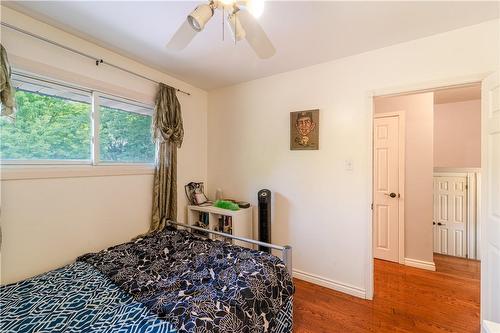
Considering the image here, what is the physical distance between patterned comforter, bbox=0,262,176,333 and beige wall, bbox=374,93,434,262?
3.14 m

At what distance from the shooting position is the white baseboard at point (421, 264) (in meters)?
2.86

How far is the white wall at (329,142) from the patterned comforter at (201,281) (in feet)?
3.03

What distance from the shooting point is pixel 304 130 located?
2.59 metres

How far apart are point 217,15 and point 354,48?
1306 mm

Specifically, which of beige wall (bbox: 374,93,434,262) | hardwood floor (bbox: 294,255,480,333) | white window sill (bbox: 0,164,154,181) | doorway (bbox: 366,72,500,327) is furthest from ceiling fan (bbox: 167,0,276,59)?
beige wall (bbox: 374,93,434,262)

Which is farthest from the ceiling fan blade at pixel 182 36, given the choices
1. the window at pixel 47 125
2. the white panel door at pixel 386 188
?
the white panel door at pixel 386 188

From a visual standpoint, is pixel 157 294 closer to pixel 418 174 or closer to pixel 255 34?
pixel 255 34

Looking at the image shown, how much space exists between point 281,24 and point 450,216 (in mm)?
3569

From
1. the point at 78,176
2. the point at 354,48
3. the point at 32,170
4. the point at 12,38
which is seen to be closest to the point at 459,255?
the point at 354,48

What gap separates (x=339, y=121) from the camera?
2.41m

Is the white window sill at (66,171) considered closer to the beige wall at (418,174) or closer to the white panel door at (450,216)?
the beige wall at (418,174)

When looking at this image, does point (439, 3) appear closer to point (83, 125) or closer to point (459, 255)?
point (83, 125)

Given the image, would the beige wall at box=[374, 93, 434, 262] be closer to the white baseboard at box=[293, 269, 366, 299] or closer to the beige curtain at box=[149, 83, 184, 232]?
the white baseboard at box=[293, 269, 366, 299]

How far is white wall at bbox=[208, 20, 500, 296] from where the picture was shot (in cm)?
194
